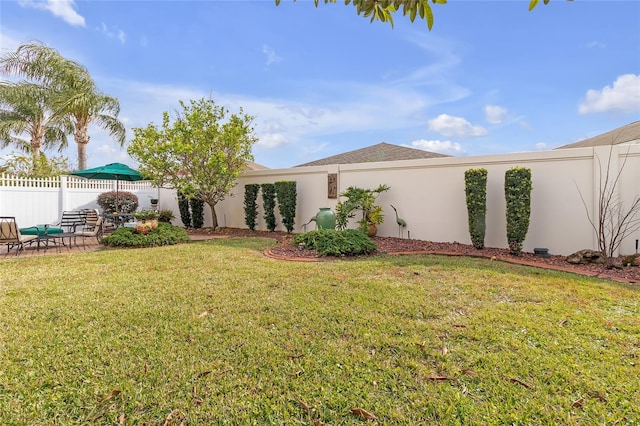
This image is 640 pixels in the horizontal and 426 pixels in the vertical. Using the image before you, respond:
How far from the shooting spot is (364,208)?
9.50 m

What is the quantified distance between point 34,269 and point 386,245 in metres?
7.45

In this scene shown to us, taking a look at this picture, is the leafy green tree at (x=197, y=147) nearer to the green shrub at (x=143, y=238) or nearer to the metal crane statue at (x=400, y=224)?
the green shrub at (x=143, y=238)

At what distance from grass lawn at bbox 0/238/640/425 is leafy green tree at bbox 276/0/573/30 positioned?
8.47 ft

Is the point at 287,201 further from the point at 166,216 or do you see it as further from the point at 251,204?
the point at 166,216

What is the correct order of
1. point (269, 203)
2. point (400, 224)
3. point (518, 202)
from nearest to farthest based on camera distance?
1. point (518, 202)
2. point (400, 224)
3. point (269, 203)

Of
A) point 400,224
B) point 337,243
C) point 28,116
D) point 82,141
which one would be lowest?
point 337,243

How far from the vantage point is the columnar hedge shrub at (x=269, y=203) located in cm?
1190

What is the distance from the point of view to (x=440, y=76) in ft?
35.7

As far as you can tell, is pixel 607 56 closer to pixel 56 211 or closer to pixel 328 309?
pixel 328 309

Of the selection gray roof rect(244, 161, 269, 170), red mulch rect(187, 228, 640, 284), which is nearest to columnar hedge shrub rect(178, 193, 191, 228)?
gray roof rect(244, 161, 269, 170)

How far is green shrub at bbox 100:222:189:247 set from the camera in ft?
29.3

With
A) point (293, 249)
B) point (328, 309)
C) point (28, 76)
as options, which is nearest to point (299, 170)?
point (293, 249)

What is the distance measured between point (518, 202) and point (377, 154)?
8376 mm

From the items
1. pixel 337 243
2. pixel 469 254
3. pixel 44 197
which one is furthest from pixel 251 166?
pixel 469 254
